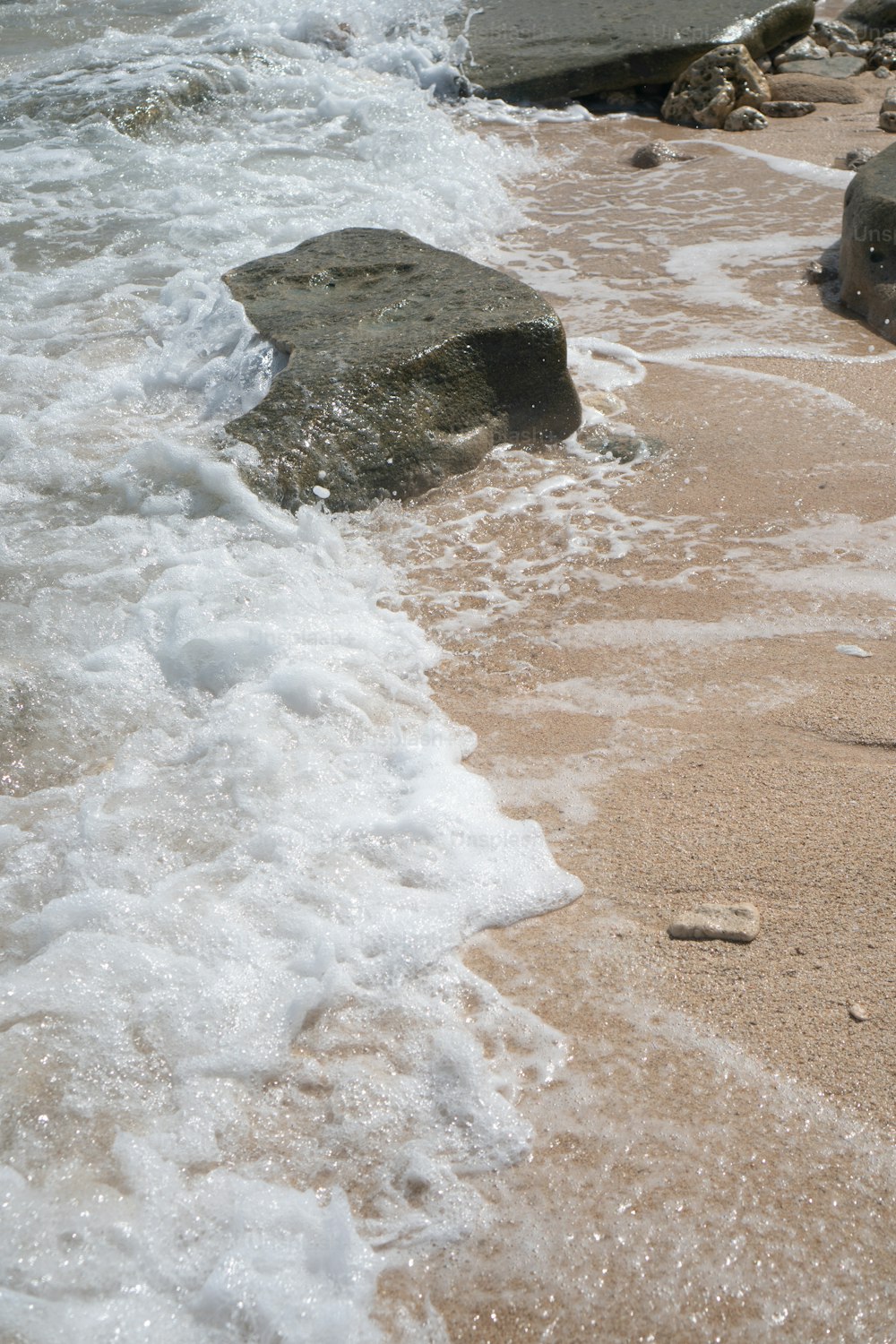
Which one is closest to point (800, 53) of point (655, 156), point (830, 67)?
point (830, 67)

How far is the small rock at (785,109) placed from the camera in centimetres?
792

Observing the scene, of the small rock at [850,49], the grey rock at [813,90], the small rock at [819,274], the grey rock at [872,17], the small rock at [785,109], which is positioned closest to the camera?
the small rock at [819,274]

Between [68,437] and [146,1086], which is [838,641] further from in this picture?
[68,437]

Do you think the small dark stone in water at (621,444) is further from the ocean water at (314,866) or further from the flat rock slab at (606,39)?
the flat rock slab at (606,39)

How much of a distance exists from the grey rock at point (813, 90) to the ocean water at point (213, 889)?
19.8ft

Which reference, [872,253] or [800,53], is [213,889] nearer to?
[872,253]

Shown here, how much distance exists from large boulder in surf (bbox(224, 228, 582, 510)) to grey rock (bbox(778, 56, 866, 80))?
19.7ft

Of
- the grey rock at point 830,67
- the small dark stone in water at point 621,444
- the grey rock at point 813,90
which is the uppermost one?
the grey rock at point 830,67

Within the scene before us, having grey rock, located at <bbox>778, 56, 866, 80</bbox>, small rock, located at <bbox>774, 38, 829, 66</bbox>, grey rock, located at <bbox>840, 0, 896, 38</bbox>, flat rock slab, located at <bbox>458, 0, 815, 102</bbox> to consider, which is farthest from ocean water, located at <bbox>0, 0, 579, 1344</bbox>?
grey rock, located at <bbox>840, 0, 896, 38</bbox>

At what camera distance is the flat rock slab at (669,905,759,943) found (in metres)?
2.05

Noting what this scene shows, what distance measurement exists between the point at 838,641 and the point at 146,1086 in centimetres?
198

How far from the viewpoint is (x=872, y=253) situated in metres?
4.79

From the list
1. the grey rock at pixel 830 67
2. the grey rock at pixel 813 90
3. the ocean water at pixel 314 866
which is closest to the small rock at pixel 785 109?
the grey rock at pixel 813 90

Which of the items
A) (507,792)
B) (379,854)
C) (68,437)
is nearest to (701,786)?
(507,792)
